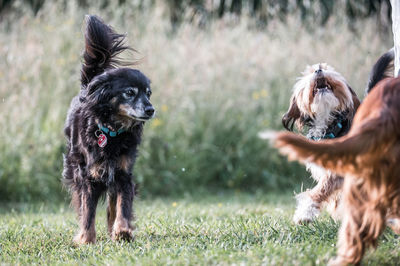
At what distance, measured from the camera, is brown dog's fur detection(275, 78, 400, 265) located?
2396mm

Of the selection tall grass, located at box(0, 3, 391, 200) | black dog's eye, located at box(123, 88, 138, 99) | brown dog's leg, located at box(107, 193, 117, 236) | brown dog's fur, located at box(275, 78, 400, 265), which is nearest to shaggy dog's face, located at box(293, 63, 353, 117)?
black dog's eye, located at box(123, 88, 138, 99)

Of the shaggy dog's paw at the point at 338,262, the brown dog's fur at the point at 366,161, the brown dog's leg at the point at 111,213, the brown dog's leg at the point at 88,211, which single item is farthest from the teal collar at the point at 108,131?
the shaggy dog's paw at the point at 338,262

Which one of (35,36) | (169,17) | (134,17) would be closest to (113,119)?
(35,36)

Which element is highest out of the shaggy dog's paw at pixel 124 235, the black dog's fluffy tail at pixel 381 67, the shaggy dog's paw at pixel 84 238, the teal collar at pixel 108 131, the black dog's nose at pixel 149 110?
the black dog's fluffy tail at pixel 381 67

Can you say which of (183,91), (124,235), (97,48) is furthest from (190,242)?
(183,91)

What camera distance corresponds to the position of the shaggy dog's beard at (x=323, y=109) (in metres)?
4.09

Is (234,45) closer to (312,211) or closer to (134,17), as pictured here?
(134,17)

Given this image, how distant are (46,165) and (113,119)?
287cm

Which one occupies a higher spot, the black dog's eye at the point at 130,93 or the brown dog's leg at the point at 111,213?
the black dog's eye at the point at 130,93

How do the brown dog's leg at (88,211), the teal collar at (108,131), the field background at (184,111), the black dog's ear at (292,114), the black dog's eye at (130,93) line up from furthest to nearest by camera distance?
1. the field background at (184,111)
2. the black dog's ear at (292,114)
3. the black dog's eye at (130,93)
4. the teal collar at (108,131)
5. the brown dog's leg at (88,211)

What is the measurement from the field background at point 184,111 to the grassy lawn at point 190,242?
0.03m

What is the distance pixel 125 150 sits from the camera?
396 cm

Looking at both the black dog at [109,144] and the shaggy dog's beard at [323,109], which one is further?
the shaggy dog's beard at [323,109]

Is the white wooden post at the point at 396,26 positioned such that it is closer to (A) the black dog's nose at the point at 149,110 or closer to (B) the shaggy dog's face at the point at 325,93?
(B) the shaggy dog's face at the point at 325,93
